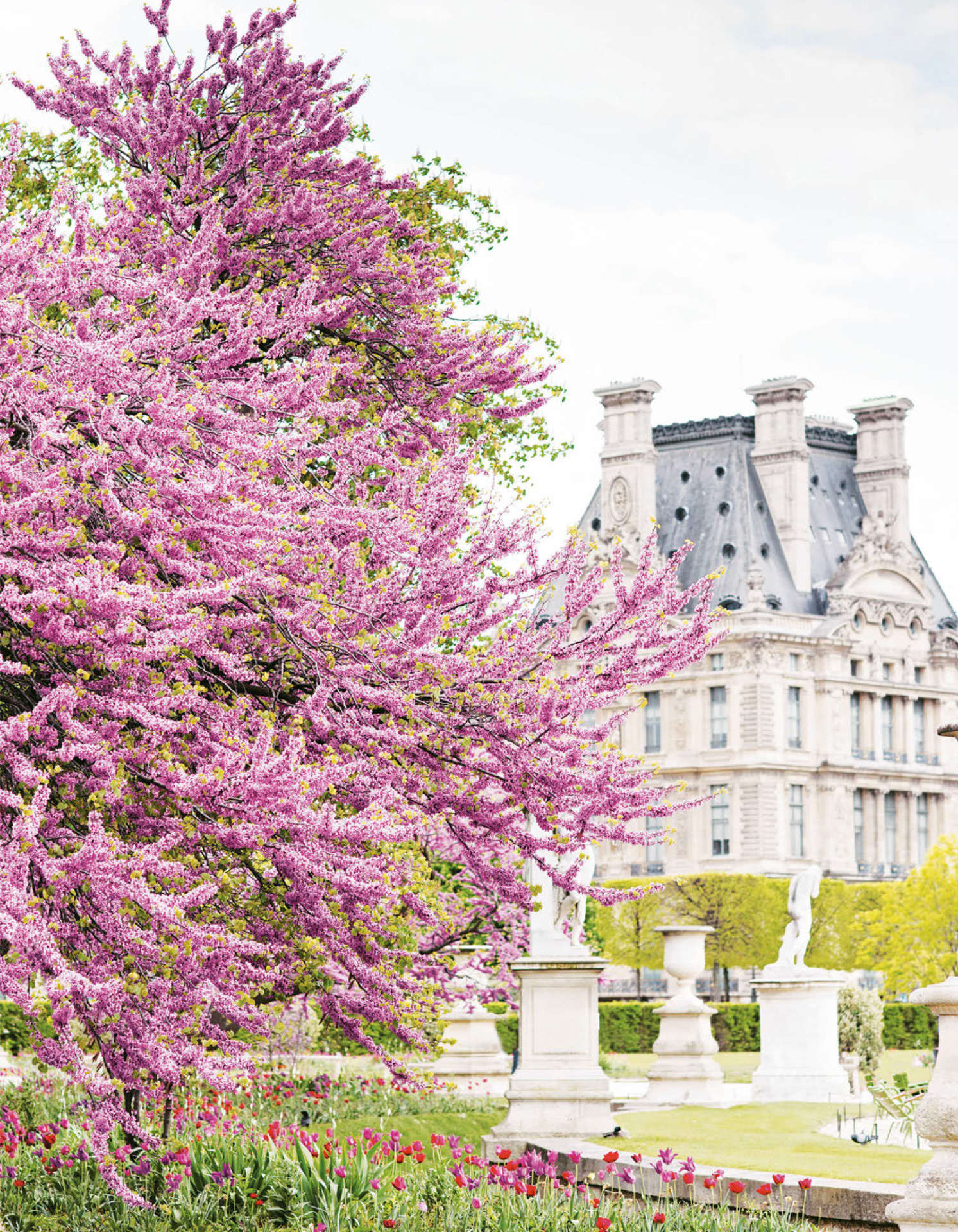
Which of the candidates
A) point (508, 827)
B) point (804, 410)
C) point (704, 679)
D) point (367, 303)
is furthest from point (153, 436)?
point (804, 410)

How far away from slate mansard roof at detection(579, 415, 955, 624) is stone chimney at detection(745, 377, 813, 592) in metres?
0.44

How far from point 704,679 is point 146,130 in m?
67.6

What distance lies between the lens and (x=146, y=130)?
490 inches

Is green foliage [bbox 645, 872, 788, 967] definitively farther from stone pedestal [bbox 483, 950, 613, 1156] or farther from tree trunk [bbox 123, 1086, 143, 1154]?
tree trunk [bbox 123, 1086, 143, 1154]

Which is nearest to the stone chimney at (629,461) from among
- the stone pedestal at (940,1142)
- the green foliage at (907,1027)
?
the green foliage at (907,1027)

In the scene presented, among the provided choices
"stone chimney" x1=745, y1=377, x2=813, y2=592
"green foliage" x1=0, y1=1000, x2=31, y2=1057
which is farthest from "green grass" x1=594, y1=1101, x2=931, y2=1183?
"stone chimney" x1=745, y1=377, x2=813, y2=592

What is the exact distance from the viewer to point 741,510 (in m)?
80.5

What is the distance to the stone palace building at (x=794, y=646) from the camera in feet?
254

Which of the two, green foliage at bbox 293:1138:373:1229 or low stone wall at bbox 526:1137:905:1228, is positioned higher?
green foliage at bbox 293:1138:373:1229

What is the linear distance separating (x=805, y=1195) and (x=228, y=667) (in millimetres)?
4654

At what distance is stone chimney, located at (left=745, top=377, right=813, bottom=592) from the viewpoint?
80875 millimetres

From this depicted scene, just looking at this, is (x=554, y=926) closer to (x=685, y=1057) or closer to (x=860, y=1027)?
(x=685, y=1057)

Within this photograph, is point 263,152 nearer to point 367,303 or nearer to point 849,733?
point 367,303

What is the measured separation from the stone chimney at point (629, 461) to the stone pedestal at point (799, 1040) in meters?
57.7
